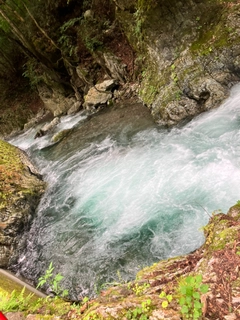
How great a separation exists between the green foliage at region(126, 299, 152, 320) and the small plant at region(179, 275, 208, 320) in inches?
14.2

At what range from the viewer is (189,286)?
7.73 feet

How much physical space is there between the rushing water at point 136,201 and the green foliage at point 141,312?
2393 mm

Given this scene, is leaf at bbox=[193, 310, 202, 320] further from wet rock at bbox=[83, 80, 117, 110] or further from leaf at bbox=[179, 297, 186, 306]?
wet rock at bbox=[83, 80, 117, 110]

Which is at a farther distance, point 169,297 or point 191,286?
point 169,297

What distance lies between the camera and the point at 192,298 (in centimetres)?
231

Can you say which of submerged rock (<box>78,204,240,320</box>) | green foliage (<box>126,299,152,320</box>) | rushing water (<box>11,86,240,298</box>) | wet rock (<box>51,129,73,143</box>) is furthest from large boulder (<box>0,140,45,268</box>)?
green foliage (<box>126,299,152,320</box>)

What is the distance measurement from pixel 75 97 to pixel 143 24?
8807 mm

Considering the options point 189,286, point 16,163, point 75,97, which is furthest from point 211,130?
point 75,97

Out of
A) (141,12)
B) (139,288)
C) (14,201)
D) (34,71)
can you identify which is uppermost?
(34,71)

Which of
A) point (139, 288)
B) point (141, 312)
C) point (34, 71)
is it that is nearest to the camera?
point (141, 312)

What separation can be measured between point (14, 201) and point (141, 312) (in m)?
6.16

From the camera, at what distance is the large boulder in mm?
6719

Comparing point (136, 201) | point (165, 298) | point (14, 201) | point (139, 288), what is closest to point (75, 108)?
Answer: point (14, 201)

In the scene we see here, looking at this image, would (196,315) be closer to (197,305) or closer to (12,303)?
(197,305)
